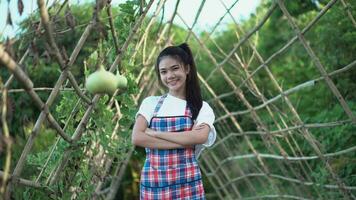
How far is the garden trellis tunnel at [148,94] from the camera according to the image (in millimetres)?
1695

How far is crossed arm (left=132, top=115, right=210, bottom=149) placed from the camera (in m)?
2.19

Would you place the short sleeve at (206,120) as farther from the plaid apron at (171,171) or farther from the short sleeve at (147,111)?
the short sleeve at (147,111)

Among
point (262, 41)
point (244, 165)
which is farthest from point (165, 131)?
point (262, 41)

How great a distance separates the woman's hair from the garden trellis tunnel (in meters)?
0.17

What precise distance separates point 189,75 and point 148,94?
2072 millimetres

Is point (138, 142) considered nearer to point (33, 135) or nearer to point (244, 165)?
point (33, 135)

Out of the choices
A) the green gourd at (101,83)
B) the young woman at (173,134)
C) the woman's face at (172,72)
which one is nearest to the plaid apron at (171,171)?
the young woman at (173,134)

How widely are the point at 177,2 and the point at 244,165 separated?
1684mm

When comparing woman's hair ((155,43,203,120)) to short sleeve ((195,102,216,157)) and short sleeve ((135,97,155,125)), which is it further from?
short sleeve ((135,97,155,125))

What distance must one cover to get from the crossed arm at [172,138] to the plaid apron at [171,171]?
0.03 metres

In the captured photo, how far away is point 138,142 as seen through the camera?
225 cm

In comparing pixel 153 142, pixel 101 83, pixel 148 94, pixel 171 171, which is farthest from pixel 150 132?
Result: pixel 148 94

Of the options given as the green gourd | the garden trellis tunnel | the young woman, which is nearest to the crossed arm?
the young woman

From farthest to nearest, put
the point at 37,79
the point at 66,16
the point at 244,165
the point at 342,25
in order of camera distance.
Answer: the point at 37,79 < the point at 244,165 < the point at 342,25 < the point at 66,16
